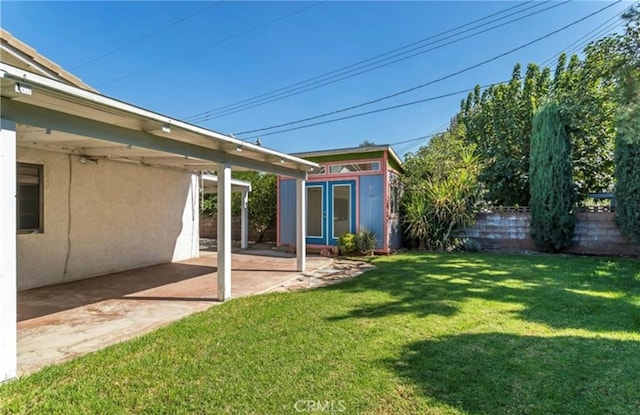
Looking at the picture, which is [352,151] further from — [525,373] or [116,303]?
[525,373]

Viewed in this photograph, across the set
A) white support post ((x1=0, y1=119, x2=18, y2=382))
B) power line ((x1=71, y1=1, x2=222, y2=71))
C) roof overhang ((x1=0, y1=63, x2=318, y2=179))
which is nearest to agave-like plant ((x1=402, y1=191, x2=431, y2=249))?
roof overhang ((x1=0, y1=63, x2=318, y2=179))

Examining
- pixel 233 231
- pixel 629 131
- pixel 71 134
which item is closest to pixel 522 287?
pixel 629 131

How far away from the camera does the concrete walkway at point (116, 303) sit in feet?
11.3

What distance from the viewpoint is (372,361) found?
303cm

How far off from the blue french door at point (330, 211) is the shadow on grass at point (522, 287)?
6.83ft

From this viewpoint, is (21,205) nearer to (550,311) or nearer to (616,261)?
(550,311)

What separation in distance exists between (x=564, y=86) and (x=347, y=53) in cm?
869

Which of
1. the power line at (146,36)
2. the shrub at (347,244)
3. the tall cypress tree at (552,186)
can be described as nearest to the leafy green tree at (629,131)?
the tall cypress tree at (552,186)

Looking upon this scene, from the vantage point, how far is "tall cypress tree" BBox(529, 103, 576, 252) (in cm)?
967

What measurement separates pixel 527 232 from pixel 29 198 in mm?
12851

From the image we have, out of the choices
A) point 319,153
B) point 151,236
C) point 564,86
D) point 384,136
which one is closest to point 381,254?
point 319,153

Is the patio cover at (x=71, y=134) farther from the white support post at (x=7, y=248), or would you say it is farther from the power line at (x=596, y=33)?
the power line at (x=596, y=33)

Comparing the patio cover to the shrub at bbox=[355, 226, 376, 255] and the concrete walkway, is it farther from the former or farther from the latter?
the shrub at bbox=[355, 226, 376, 255]

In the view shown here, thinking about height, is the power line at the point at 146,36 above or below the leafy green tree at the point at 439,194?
above
